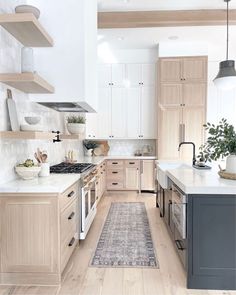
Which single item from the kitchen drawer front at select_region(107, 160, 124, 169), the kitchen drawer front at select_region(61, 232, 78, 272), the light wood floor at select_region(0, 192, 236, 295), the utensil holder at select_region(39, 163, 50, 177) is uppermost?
the utensil holder at select_region(39, 163, 50, 177)

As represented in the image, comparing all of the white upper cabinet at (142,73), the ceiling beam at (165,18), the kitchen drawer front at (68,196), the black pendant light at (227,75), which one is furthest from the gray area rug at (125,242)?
the ceiling beam at (165,18)

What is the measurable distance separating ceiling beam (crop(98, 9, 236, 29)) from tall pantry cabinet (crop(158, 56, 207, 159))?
116 centimetres

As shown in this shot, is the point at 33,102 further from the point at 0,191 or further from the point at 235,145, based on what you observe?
the point at 235,145

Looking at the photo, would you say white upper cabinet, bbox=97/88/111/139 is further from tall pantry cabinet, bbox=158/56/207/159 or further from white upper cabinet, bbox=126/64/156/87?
tall pantry cabinet, bbox=158/56/207/159

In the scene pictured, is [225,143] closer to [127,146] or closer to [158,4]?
[158,4]

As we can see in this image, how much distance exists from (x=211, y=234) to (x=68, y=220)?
4.43 ft

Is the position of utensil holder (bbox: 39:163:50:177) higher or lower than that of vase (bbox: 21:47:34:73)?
lower

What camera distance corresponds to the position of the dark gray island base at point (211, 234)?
7.04 feet

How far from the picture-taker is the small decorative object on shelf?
254 cm

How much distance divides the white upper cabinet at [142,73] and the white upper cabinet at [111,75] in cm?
17

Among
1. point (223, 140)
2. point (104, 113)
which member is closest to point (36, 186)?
point (223, 140)

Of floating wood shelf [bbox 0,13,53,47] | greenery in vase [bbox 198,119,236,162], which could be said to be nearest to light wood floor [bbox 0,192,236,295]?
greenery in vase [bbox 198,119,236,162]

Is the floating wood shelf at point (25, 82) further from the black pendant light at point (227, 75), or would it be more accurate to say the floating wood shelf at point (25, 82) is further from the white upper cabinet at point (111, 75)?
the white upper cabinet at point (111, 75)

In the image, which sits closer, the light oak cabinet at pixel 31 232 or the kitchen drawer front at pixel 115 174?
the light oak cabinet at pixel 31 232
